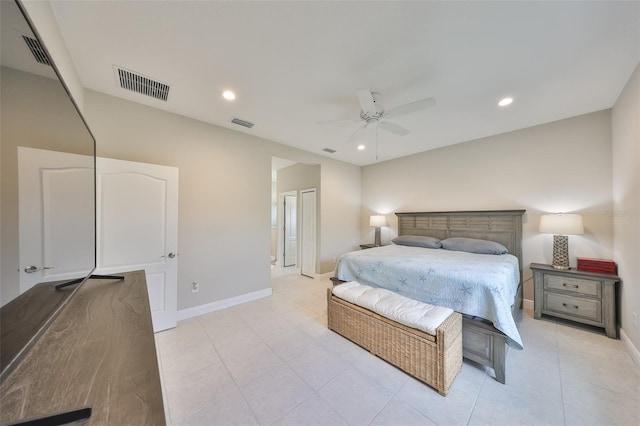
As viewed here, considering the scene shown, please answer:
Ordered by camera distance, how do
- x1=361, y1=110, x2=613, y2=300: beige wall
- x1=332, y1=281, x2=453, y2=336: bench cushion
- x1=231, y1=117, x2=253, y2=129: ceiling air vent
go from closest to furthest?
x1=332, y1=281, x2=453, y2=336: bench cushion → x1=361, y1=110, x2=613, y2=300: beige wall → x1=231, y1=117, x2=253, y2=129: ceiling air vent

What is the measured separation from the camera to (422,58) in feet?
6.49

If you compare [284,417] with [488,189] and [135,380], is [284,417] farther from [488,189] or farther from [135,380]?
[488,189]

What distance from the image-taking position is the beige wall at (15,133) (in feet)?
2.01

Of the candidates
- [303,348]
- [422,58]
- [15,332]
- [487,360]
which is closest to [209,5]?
[422,58]

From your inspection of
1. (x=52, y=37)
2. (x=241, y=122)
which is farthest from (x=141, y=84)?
(x=241, y=122)

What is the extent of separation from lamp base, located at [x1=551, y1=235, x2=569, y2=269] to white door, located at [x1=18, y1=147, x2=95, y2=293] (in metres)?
4.77

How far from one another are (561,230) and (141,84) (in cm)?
529

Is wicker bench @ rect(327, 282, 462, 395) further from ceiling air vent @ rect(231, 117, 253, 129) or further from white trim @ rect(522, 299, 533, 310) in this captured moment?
ceiling air vent @ rect(231, 117, 253, 129)

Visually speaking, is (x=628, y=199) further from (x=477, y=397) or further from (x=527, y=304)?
(x=477, y=397)

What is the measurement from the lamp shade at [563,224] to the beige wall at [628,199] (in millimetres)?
318

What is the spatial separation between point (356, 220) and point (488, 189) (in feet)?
9.35

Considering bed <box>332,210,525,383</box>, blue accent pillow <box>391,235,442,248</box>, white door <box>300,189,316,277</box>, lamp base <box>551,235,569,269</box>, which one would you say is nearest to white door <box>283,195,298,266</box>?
white door <box>300,189,316,277</box>

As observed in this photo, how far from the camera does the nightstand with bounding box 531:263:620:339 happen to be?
2.56 meters

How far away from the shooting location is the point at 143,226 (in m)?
2.68
